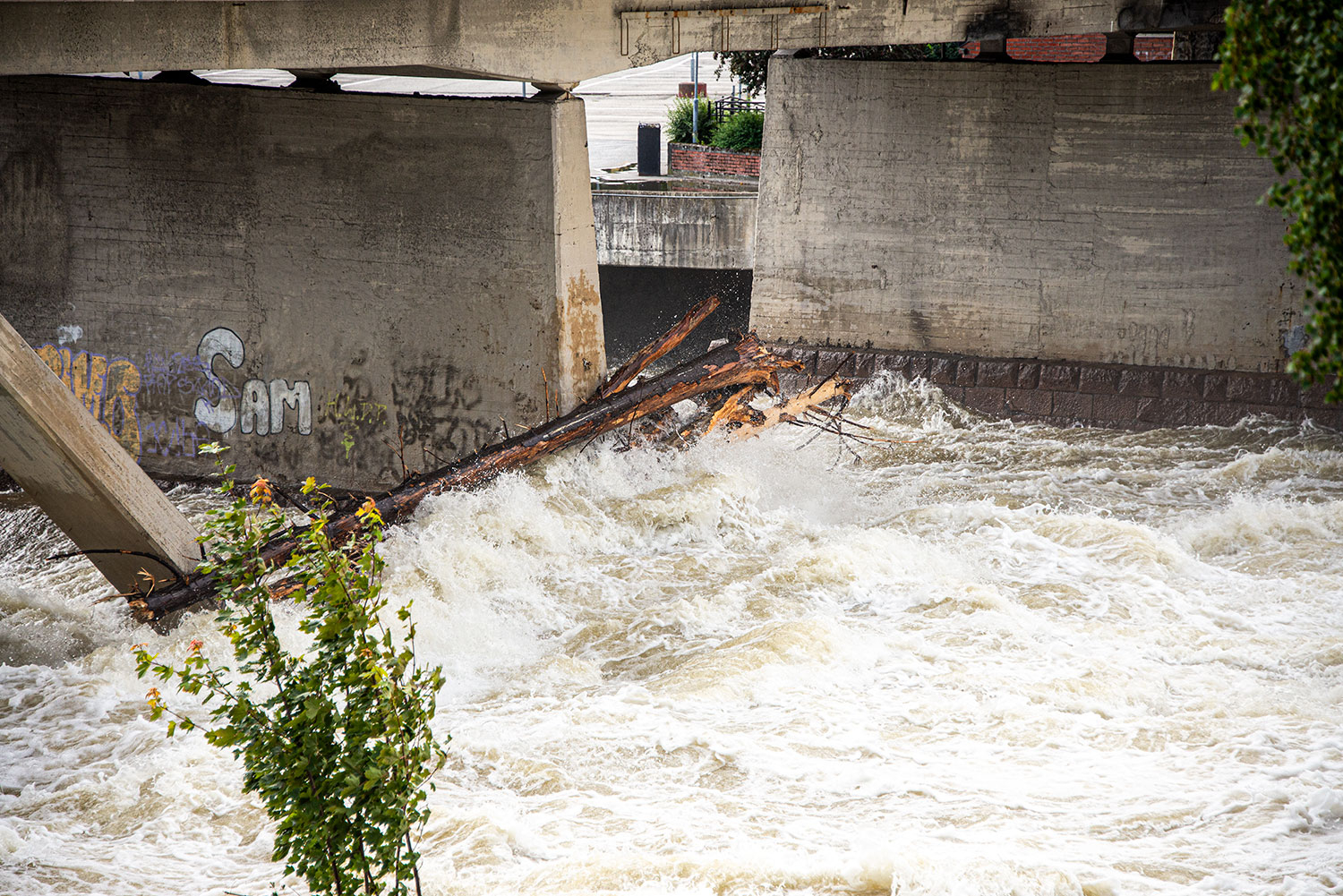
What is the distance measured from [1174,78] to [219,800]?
49.6ft

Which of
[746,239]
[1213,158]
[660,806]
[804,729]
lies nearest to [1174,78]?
[1213,158]

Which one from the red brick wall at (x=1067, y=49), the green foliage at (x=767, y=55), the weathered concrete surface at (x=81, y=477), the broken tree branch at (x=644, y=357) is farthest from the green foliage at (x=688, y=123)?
the weathered concrete surface at (x=81, y=477)

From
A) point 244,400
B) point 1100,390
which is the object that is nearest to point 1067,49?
point 1100,390

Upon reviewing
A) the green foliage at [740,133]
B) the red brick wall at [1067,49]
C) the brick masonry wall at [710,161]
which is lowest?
the brick masonry wall at [710,161]

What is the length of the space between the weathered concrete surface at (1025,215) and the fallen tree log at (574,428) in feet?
13.6

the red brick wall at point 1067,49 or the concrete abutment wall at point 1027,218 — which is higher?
the red brick wall at point 1067,49

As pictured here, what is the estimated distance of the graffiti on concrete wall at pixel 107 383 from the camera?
15102mm

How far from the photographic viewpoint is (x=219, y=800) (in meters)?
8.20

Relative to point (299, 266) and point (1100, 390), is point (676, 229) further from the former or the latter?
point (299, 266)

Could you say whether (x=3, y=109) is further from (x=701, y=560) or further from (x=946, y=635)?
(x=946, y=635)

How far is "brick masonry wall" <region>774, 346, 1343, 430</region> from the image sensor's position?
16938mm

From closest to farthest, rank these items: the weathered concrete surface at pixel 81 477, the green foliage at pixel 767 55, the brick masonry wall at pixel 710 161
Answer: the weathered concrete surface at pixel 81 477, the green foliage at pixel 767 55, the brick masonry wall at pixel 710 161

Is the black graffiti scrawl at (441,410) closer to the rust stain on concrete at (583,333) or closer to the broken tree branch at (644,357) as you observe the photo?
the rust stain on concrete at (583,333)

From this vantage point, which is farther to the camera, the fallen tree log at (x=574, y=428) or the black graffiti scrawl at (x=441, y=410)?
the black graffiti scrawl at (x=441, y=410)
